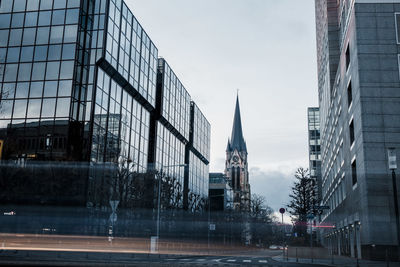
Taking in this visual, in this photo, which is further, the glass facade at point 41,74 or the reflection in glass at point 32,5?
the reflection in glass at point 32,5

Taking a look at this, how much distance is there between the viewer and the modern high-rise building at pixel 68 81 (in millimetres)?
42938

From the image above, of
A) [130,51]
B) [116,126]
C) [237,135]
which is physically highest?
[237,135]

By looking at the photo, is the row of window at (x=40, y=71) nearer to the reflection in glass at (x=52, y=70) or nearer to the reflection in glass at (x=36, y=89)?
the reflection in glass at (x=52, y=70)

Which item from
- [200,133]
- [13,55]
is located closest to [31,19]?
[13,55]

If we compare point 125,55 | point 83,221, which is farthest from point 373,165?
point 125,55

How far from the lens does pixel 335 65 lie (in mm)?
61469

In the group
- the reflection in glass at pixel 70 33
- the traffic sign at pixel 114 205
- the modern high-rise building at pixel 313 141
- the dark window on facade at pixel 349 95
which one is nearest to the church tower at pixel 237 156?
the modern high-rise building at pixel 313 141

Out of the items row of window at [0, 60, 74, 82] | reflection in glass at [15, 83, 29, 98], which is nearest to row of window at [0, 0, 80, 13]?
row of window at [0, 60, 74, 82]

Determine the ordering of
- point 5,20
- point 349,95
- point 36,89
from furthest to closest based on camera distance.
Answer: point 5,20 < point 36,89 < point 349,95

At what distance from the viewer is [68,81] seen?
4362cm

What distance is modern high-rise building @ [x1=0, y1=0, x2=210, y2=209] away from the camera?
141 feet

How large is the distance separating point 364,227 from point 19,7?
3944cm

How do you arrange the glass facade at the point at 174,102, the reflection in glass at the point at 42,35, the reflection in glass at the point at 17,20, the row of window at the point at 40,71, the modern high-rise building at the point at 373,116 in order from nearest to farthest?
the modern high-rise building at the point at 373,116 < the row of window at the point at 40,71 < the reflection in glass at the point at 42,35 < the reflection in glass at the point at 17,20 < the glass facade at the point at 174,102

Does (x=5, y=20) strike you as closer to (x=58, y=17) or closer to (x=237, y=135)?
(x=58, y=17)
